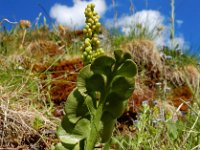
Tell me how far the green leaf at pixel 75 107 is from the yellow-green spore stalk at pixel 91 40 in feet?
0.46

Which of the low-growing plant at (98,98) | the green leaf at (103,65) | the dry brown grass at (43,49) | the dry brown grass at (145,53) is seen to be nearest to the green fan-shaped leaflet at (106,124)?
the low-growing plant at (98,98)

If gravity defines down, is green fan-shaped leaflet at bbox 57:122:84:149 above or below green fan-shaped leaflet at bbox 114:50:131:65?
below

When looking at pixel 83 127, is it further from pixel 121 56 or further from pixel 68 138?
pixel 121 56

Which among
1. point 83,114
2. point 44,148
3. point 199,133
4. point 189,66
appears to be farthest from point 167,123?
point 189,66

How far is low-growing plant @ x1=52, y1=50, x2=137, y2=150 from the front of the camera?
1.22m

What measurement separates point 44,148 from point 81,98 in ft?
7.04

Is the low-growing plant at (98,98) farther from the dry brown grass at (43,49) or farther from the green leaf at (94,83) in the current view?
the dry brown grass at (43,49)

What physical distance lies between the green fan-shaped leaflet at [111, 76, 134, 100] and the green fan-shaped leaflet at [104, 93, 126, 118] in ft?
0.04

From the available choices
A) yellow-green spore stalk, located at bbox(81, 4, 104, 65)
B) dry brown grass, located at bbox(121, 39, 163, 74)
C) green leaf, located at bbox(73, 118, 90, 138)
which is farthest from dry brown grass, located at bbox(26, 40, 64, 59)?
green leaf, located at bbox(73, 118, 90, 138)

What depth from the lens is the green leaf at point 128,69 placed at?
120 centimetres

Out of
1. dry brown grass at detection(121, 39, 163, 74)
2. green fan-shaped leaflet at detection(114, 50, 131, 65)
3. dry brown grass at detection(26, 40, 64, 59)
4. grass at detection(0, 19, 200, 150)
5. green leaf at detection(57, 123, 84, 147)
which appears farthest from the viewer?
dry brown grass at detection(121, 39, 163, 74)

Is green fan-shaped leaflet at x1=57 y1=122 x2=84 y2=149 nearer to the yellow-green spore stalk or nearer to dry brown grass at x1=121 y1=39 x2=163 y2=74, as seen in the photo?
the yellow-green spore stalk

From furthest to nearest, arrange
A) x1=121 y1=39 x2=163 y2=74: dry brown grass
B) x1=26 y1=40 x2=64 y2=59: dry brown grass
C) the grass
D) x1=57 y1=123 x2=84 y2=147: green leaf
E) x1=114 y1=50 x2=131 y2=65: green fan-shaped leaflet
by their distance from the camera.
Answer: x1=121 y1=39 x2=163 y2=74: dry brown grass, x1=26 y1=40 x2=64 y2=59: dry brown grass, the grass, x1=57 y1=123 x2=84 y2=147: green leaf, x1=114 y1=50 x2=131 y2=65: green fan-shaped leaflet

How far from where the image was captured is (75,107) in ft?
4.19
